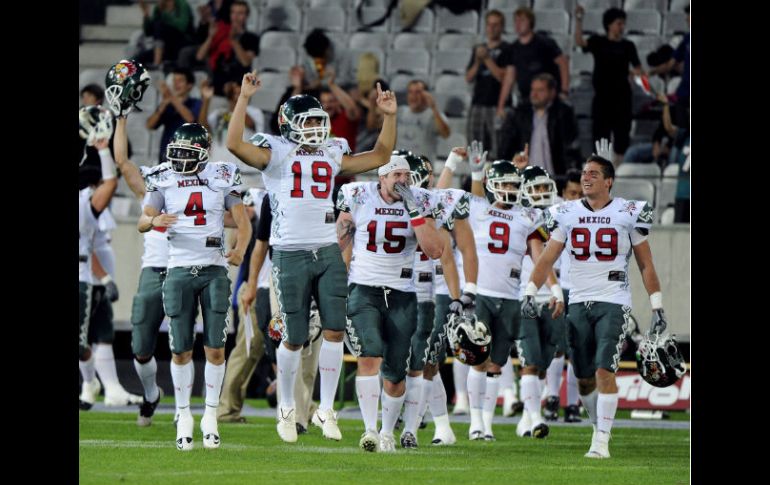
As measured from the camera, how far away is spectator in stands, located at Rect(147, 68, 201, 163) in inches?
710

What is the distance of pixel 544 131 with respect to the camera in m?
16.6

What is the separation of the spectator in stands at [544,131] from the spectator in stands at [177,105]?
4.05m

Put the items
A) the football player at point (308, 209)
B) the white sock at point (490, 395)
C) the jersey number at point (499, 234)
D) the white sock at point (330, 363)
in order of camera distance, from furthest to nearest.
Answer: the jersey number at point (499, 234)
the white sock at point (490, 395)
the white sock at point (330, 363)
the football player at point (308, 209)

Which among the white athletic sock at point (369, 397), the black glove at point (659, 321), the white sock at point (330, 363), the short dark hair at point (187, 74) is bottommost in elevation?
the white athletic sock at point (369, 397)

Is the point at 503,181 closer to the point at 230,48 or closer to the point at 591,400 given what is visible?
the point at 591,400

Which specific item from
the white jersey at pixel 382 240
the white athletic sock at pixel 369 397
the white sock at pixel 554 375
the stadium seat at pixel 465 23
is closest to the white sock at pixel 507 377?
the white sock at pixel 554 375

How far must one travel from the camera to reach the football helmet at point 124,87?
10148mm

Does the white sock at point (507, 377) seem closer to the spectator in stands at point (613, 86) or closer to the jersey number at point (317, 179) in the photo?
the spectator in stands at point (613, 86)

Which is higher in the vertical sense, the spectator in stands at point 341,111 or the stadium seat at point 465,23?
the stadium seat at point 465,23

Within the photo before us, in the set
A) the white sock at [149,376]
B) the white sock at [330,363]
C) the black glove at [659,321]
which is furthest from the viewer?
the white sock at [149,376]

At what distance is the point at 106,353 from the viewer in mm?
14266

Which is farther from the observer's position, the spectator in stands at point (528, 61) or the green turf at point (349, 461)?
the spectator in stands at point (528, 61)

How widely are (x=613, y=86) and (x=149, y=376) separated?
8.21 metres
